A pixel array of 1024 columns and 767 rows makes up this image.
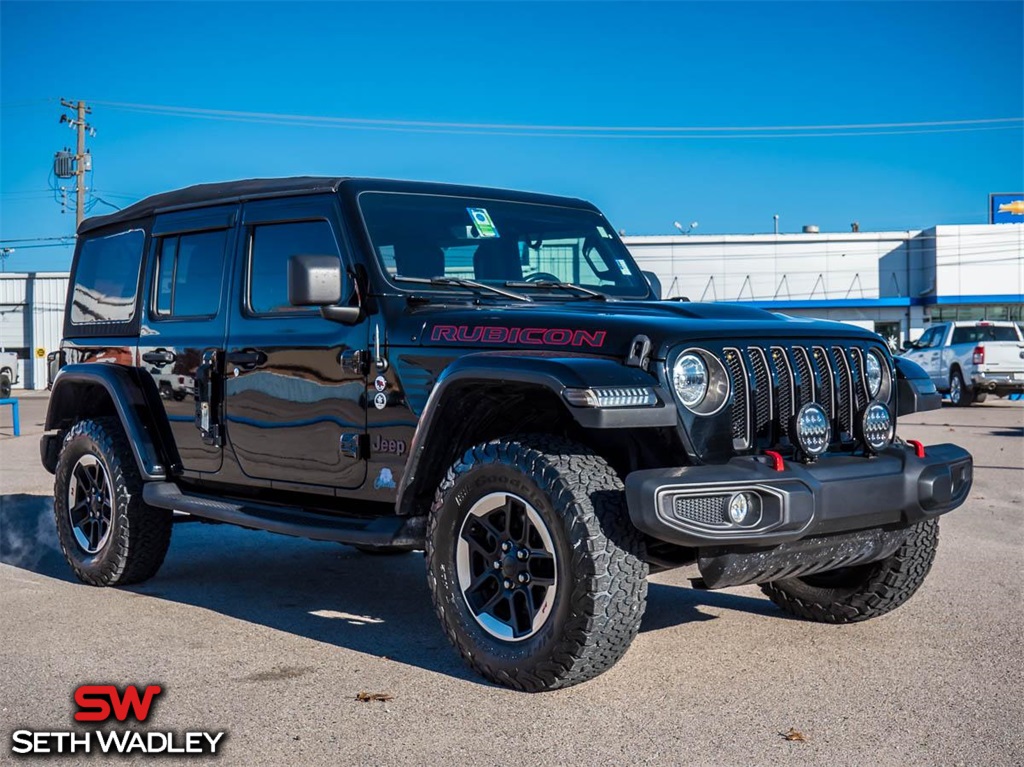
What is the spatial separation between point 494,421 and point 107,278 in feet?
10.6

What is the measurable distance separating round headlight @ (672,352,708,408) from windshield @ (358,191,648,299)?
126 cm

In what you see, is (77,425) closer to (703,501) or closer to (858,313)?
(703,501)

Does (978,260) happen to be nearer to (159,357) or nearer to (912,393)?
(912,393)

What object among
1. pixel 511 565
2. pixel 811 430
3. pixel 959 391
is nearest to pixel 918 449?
pixel 811 430

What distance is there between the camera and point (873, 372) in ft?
16.5

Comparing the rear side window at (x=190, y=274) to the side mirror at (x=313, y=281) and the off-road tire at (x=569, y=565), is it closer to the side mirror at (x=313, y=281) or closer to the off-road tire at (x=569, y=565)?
the side mirror at (x=313, y=281)

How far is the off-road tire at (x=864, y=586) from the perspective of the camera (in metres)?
5.21

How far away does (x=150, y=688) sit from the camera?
449 centimetres

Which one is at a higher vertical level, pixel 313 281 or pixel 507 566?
pixel 313 281

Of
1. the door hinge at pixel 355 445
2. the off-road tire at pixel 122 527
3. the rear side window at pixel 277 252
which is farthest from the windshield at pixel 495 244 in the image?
the off-road tire at pixel 122 527

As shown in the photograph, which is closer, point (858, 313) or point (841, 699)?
point (841, 699)

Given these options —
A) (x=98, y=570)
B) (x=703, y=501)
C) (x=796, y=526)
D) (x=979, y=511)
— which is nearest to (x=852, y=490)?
(x=796, y=526)

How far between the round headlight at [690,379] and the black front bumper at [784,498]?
27 centimetres

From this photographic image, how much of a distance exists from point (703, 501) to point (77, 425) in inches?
166
